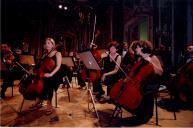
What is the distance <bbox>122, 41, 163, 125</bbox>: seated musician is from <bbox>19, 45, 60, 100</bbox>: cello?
1314mm

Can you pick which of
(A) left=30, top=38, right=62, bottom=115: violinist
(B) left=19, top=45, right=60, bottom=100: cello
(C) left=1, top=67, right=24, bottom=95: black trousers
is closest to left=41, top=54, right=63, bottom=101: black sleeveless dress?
(A) left=30, top=38, right=62, bottom=115: violinist

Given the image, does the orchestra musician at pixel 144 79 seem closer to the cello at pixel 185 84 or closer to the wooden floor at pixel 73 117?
the wooden floor at pixel 73 117

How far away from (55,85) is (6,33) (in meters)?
6.37

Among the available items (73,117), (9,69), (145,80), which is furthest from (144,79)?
(9,69)

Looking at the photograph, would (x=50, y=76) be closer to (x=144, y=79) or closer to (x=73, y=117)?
(x=73, y=117)

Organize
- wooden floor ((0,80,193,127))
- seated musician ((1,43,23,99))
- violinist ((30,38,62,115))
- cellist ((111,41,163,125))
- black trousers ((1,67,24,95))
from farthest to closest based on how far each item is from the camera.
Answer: black trousers ((1,67,24,95)) → seated musician ((1,43,23,99)) → violinist ((30,38,62,115)) → wooden floor ((0,80,193,127)) → cellist ((111,41,163,125))

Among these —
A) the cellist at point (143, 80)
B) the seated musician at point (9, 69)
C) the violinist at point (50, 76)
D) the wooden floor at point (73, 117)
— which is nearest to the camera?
the cellist at point (143, 80)

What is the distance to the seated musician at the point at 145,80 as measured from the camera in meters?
3.08

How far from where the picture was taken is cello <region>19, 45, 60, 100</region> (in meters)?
3.56

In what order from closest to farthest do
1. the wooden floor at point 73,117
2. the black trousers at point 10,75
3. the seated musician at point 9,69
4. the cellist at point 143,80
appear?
1. the cellist at point 143,80
2. the wooden floor at point 73,117
3. the seated musician at point 9,69
4. the black trousers at point 10,75

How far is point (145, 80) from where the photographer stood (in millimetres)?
3051

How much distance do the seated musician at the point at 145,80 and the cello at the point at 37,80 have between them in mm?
1314

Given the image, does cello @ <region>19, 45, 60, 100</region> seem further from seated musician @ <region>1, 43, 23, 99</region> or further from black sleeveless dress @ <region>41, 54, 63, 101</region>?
seated musician @ <region>1, 43, 23, 99</region>

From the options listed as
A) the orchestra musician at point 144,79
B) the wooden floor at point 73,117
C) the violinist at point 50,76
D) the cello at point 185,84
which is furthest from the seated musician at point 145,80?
the violinist at point 50,76
